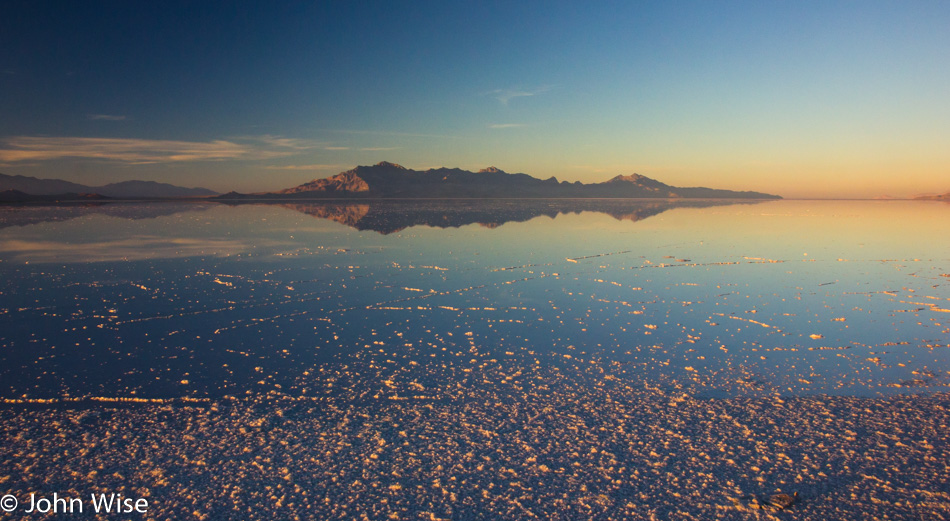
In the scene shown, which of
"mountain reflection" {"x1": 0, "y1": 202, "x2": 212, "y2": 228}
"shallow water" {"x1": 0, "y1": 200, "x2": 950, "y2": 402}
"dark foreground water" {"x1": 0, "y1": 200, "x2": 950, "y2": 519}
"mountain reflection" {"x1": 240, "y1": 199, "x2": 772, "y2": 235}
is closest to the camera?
"dark foreground water" {"x1": 0, "y1": 200, "x2": 950, "y2": 519}

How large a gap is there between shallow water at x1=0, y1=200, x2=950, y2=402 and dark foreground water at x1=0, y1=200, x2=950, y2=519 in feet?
0.19

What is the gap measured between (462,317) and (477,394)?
3385mm

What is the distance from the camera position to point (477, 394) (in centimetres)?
549

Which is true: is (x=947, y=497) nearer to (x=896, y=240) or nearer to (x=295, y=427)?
(x=295, y=427)

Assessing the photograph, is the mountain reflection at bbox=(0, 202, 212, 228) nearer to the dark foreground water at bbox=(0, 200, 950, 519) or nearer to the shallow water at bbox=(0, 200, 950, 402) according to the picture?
the shallow water at bbox=(0, 200, 950, 402)

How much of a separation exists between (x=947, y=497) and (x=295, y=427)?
208 inches

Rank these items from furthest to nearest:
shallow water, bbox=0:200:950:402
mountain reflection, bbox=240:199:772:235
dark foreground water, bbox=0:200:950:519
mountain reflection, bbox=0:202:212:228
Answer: mountain reflection, bbox=0:202:212:228 → mountain reflection, bbox=240:199:772:235 → shallow water, bbox=0:200:950:402 → dark foreground water, bbox=0:200:950:519

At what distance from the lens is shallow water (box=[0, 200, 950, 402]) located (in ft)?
20.0

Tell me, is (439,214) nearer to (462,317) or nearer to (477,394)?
(462,317)

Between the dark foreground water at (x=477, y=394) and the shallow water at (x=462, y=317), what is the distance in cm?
6

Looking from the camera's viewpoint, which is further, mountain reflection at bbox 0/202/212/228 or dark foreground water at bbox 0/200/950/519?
mountain reflection at bbox 0/202/212/228

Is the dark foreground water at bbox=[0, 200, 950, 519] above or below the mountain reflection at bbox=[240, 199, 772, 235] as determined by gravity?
below

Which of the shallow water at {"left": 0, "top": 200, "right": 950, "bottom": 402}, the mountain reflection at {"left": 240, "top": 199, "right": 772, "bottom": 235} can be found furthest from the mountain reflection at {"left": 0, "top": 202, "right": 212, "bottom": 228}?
the shallow water at {"left": 0, "top": 200, "right": 950, "bottom": 402}

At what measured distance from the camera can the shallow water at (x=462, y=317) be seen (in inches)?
240
